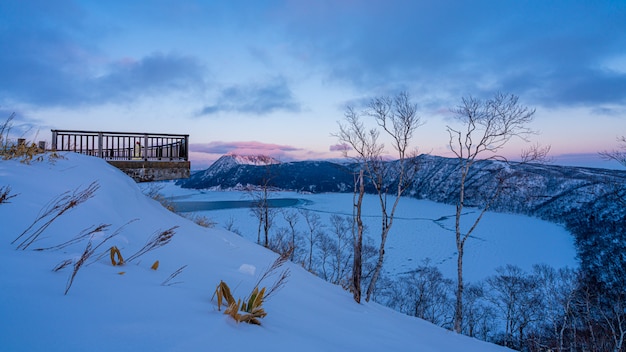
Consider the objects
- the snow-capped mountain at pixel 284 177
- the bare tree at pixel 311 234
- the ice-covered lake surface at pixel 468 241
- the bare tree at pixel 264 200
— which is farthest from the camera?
the snow-capped mountain at pixel 284 177

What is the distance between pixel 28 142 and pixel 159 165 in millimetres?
5750

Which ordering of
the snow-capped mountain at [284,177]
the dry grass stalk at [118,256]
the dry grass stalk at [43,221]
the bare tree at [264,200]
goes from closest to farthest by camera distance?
the dry grass stalk at [43,221]
the dry grass stalk at [118,256]
the bare tree at [264,200]
the snow-capped mountain at [284,177]

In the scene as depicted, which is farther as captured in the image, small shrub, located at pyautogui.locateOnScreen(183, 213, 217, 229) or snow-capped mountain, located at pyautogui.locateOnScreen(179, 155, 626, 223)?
snow-capped mountain, located at pyautogui.locateOnScreen(179, 155, 626, 223)

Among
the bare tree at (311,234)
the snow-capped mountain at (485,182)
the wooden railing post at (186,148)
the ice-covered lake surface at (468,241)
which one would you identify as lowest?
the ice-covered lake surface at (468,241)

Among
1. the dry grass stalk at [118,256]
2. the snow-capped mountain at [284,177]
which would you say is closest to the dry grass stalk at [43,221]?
the dry grass stalk at [118,256]

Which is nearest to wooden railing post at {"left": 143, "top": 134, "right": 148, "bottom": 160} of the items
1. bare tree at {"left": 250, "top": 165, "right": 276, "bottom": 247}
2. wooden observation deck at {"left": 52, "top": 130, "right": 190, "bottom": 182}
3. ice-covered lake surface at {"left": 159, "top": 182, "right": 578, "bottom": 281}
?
wooden observation deck at {"left": 52, "top": 130, "right": 190, "bottom": 182}

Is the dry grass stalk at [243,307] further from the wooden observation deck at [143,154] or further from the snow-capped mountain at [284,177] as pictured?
the snow-capped mountain at [284,177]

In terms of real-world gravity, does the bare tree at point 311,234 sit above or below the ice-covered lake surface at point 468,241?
above

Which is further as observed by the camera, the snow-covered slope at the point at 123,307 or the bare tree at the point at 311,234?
the bare tree at the point at 311,234

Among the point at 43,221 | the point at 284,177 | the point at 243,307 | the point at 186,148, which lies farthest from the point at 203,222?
the point at 284,177

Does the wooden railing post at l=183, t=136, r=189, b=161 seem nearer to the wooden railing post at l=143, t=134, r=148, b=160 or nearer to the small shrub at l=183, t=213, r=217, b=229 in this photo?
the wooden railing post at l=143, t=134, r=148, b=160

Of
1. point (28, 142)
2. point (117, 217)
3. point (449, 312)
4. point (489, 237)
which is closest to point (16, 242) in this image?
point (117, 217)

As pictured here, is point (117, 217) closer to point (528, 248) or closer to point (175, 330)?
point (175, 330)

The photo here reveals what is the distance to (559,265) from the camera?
3619cm
